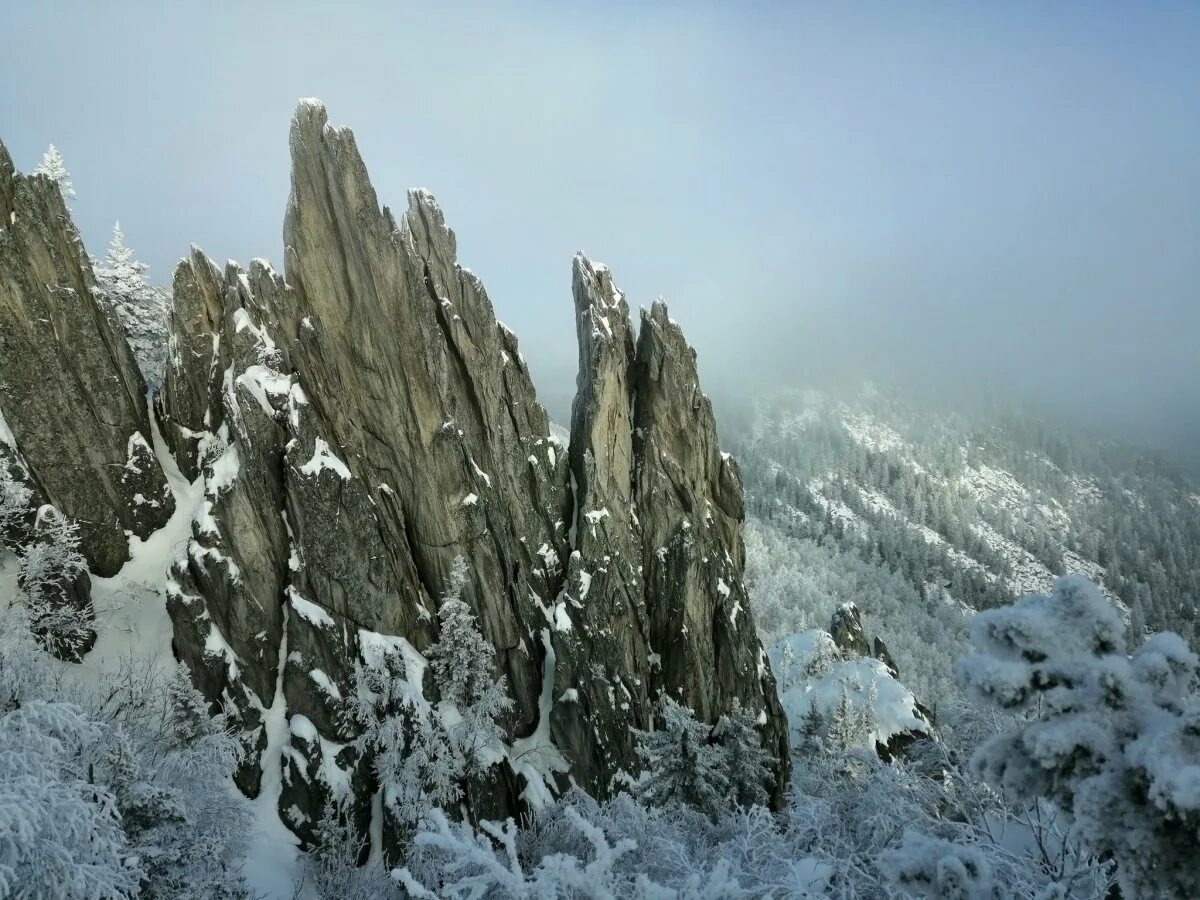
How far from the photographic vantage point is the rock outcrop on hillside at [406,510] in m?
24.6

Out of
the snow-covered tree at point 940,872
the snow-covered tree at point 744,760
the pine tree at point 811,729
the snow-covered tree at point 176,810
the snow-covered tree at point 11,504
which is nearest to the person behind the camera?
the snow-covered tree at point 940,872

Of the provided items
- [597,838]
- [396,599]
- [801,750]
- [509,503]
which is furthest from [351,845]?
[801,750]

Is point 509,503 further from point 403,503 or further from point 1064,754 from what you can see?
point 1064,754

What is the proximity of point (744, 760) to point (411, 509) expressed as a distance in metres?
19.4

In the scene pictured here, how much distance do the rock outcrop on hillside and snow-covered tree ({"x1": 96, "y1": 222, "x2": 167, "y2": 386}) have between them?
829 centimetres

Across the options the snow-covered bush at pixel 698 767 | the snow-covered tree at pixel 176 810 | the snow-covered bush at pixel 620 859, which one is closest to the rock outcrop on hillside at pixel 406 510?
the snow-covered bush at pixel 698 767

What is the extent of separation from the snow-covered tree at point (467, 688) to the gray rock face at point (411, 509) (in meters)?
1.24

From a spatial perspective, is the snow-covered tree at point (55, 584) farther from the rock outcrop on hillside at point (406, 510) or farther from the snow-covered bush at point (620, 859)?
the snow-covered bush at point (620, 859)

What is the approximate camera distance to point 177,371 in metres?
27.2

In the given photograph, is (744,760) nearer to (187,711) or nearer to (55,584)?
(187,711)

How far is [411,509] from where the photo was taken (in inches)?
1145

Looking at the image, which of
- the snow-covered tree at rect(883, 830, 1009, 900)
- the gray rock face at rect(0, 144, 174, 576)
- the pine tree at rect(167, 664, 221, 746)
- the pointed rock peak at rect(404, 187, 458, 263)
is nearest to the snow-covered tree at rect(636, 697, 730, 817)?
the pine tree at rect(167, 664, 221, 746)

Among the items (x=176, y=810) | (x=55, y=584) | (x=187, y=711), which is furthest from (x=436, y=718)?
(x=55, y=584)

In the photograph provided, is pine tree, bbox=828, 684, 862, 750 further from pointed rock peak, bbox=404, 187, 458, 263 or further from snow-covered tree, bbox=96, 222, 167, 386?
snow-covered tree, bbox=96, 222, 167, 386
